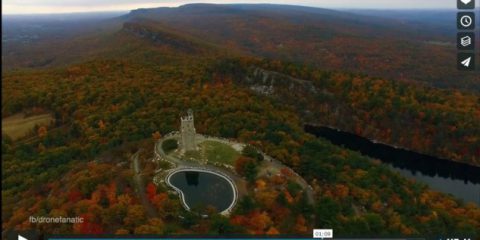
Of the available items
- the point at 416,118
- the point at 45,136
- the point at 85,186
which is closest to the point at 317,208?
the point at 85,186

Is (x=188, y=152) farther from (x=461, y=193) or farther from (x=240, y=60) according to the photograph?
(x=240, y=60)

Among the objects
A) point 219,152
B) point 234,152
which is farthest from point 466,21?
point 219,152

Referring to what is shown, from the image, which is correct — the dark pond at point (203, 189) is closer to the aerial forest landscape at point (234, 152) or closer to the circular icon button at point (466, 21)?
the aerial forest landscape at point (234, 152)

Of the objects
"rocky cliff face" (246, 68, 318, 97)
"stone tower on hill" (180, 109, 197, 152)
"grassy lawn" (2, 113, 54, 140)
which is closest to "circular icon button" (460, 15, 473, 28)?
"stone tower on hill" (180, 109, 197, 152)

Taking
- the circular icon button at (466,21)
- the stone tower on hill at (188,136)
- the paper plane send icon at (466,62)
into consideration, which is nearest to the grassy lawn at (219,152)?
the stone tower on hill at (188,136)

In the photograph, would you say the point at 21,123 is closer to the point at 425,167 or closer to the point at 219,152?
the point at 219,152

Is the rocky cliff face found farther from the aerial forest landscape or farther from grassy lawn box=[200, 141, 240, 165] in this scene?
grassy lawn box=[200, 141, 240, 165]
